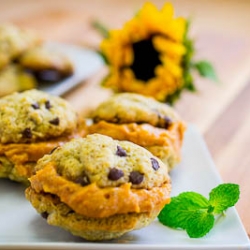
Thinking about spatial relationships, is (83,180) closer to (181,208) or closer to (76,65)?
(181,208)

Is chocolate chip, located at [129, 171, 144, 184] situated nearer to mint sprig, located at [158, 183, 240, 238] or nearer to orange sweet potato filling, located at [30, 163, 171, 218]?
orange sweet potato filling, located at [30, 163, 171, 218]

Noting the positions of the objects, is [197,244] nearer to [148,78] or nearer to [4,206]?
[4,206]

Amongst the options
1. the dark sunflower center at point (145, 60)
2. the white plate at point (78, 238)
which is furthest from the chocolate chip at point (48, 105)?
the dark sunflower center at point (145, 60)

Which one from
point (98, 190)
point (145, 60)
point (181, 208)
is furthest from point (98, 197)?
point (145, 60)

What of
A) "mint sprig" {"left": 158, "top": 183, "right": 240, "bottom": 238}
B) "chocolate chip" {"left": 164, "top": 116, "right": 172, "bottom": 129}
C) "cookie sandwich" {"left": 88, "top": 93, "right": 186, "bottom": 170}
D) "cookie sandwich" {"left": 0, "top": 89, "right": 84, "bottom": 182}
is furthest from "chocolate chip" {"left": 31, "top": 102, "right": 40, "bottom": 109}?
"mint sprig" {"left": 158, "top": 183, "right": 240, "bottom": 238}

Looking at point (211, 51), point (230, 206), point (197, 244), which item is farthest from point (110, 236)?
point (211, 51)

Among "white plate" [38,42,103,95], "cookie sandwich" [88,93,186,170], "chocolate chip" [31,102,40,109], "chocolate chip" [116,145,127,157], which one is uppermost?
"chocolate chip" [116,145,127,157]
